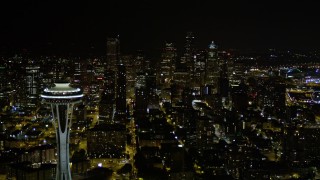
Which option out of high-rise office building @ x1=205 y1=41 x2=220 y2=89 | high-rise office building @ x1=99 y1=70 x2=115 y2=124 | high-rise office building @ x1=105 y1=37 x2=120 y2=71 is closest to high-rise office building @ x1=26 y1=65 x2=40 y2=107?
high-rise office building @ x1=99 y1=70 x2=115 y2=124

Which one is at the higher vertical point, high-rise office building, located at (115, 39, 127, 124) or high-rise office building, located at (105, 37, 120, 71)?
high-rise office building, located at (105, 37, 120, 71)

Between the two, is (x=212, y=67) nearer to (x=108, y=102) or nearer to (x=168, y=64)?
(x=168, y=64)

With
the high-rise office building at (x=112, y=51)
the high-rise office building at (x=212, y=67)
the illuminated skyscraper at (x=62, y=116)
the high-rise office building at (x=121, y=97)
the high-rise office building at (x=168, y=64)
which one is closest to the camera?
the illuminated skyscraper at (x=62, y=116)

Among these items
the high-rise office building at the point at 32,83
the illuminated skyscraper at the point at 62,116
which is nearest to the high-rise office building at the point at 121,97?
the high-rise office building at the point at 32,83

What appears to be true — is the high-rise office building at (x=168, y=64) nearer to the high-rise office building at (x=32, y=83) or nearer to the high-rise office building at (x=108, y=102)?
the high-rise office building at (x=108, y=102)

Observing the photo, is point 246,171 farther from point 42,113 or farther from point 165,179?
point 42,113

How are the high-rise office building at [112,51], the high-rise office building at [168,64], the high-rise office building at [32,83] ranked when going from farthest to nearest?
the high-rise office building at [168,64] < the high-rise office building at [112,51] < the high-rise office building at [32,83]

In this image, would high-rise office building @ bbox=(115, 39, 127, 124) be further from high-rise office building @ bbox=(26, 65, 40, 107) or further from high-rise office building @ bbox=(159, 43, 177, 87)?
high-rise office building @ bbox=(159, 43, 177, 87)

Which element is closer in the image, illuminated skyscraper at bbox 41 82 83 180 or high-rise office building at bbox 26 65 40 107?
illuminated skyscraper at bbox 41 82 83 180
